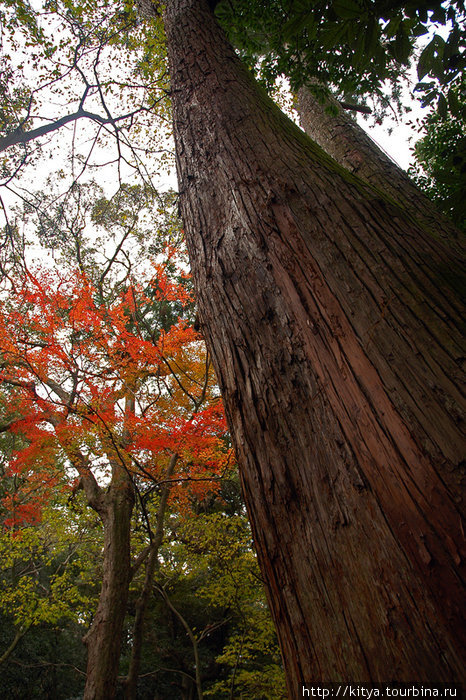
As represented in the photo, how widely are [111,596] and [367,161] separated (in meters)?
6.87

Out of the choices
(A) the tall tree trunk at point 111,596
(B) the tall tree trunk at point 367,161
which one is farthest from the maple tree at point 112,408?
(B) the tall tree trunk at point 367,161

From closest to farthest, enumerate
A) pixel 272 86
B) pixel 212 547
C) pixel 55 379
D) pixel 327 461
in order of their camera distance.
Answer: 1. pixel 327 461
2. pixel 272 86
3. pixel 212 547
4. pixel 55 379

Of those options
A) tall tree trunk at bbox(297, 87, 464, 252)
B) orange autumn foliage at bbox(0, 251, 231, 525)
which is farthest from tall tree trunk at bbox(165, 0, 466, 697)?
orange autumn foliage at bbox(0, 251, 231, 525)

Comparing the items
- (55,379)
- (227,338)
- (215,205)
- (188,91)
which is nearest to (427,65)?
(188,91)

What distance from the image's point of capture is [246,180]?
127 centimetres

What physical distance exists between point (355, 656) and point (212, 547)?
7.48 m

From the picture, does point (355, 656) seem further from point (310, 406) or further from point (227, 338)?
point (227, 338)

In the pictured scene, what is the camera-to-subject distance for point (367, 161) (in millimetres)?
4016

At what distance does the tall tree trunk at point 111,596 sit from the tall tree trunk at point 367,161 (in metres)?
5.98

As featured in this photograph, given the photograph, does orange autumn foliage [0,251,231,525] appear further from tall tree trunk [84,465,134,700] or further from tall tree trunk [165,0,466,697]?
tall tree trunk [165,0,466,697]

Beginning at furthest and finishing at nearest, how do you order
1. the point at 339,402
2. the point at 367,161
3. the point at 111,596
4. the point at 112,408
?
1. the point at 112,408
2. the point at 111,596
3. the point at 367,161
4. the point at 339,402

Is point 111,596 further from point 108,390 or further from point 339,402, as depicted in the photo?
point 339,402

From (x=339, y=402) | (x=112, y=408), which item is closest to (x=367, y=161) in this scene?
(x=339, y=402)

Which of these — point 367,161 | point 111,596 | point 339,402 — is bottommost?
point 339,402
